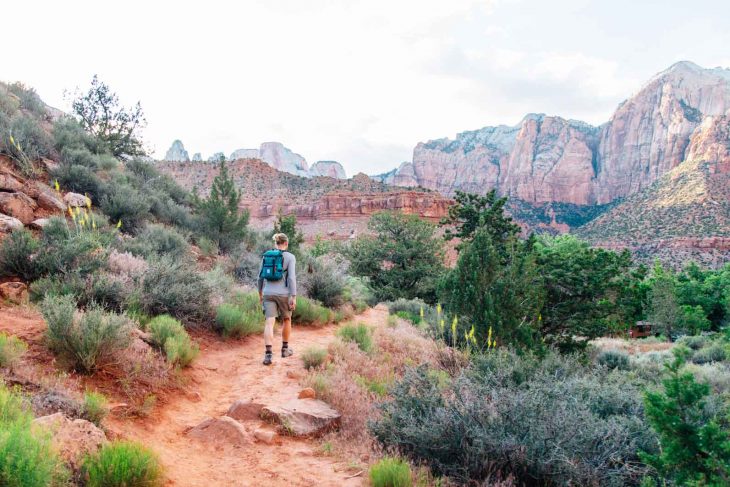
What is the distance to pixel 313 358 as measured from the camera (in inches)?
261

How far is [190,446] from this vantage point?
4.14m

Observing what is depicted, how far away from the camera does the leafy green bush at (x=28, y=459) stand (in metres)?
2.33

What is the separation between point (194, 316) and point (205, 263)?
5463mm

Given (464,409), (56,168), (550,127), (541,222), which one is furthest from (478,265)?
(550,127)

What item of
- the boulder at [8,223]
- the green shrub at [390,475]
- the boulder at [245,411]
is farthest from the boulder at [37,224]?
the green shrub at [390,475]

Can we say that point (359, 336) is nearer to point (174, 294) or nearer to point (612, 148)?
point (174, 294)

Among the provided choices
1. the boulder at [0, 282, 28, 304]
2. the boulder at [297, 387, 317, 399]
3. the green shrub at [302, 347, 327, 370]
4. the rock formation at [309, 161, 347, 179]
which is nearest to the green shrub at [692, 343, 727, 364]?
the green shrub at [302, 347, 327, 370]

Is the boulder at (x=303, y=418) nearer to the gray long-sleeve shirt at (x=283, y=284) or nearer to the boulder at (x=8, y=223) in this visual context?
the gray long-sleeve shirt at (x=283, y=284)

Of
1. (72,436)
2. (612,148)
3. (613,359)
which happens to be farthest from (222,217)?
(612,148)

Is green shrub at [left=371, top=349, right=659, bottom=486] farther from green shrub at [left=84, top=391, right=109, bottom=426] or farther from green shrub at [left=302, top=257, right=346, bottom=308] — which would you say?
green shrub at [left=302, top=257, right=346, bottom=308]

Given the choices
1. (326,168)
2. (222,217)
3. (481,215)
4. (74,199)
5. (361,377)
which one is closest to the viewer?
(361,377)

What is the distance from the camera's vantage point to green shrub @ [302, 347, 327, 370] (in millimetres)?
6625

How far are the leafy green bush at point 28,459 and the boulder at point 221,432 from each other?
5.36 ft

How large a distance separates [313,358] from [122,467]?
379 cm
